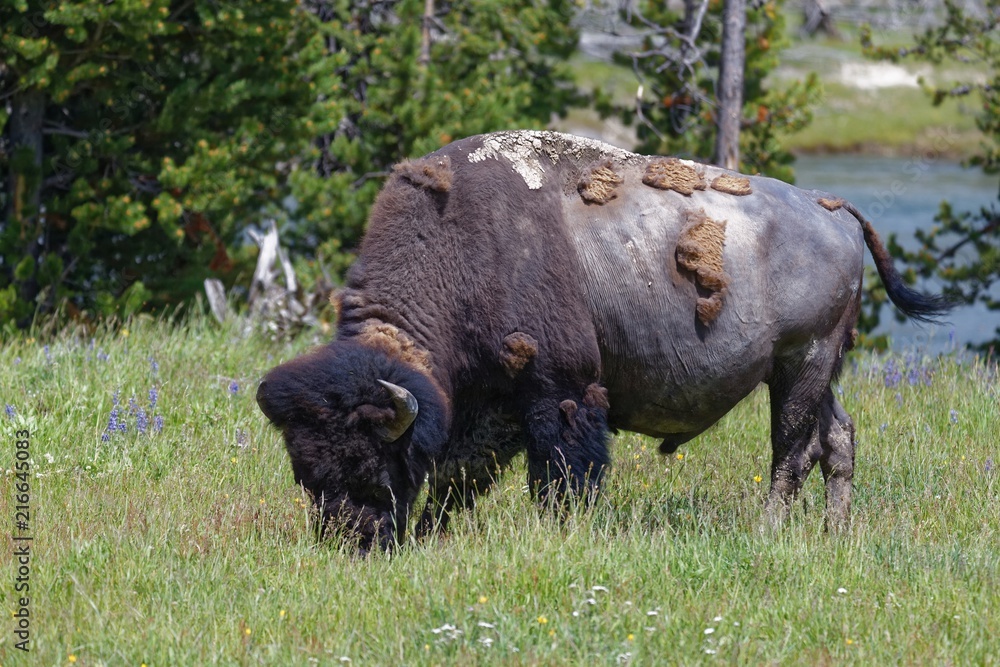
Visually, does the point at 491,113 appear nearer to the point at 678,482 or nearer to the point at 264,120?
the point at 264,120

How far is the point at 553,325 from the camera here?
5441mm

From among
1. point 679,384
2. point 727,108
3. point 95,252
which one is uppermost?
point 727,108

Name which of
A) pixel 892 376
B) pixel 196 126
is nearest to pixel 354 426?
pixel 892 376

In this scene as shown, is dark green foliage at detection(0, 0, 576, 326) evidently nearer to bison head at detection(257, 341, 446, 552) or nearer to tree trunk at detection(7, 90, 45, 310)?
tree trunk at detection(7, 90, 45, 310)

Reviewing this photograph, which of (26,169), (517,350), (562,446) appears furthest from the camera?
(26,169)

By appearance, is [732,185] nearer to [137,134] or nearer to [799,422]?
[799,422]

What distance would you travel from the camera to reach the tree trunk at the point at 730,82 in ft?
35.5

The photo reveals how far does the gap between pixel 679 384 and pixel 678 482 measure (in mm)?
1067

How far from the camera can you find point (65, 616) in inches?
170

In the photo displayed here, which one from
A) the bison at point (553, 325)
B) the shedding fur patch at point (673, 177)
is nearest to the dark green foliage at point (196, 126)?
the bison at point (553, 325)

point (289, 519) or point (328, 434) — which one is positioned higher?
point (328, 434)

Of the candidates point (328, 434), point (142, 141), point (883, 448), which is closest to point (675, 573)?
point (328, 434)

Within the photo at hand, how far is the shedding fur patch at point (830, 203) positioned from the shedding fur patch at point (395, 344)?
7.88ft

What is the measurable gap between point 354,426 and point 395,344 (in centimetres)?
48
